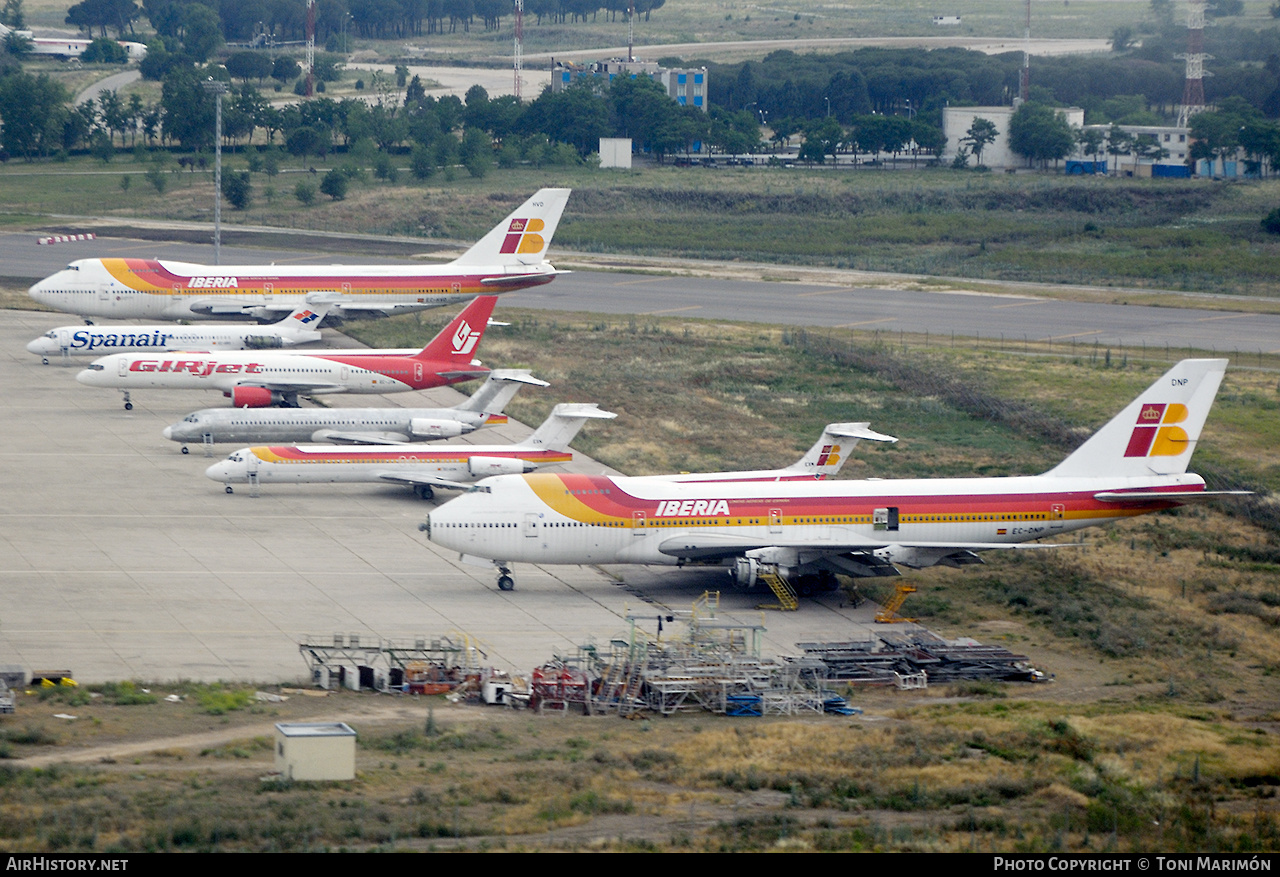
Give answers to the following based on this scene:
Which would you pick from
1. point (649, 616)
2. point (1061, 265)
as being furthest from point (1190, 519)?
point (1061, 265)

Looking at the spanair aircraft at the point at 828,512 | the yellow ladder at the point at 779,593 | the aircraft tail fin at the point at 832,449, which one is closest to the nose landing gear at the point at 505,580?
the spanair aircraft at the point at 828,512

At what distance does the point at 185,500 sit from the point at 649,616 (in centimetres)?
2435

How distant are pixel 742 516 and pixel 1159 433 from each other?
16298mm

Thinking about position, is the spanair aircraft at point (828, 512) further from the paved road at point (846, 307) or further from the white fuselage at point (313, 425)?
the paved road at point (846, 307)

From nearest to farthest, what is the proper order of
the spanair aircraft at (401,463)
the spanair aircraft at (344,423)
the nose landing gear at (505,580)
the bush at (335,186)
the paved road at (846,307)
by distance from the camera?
1. the nose landing gear at (505,580)
2. the spanair aircraft at (401,463)
3. the spanair aircraft at (344,423)
4. the paved road at (846,307)
5. the bush at (335,186)

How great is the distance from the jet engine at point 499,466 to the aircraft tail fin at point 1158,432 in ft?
74.5

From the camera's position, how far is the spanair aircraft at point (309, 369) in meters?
83.6

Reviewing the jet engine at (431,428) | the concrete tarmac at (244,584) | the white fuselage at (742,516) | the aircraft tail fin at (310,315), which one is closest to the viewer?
the concrete tarmac at (244,584)

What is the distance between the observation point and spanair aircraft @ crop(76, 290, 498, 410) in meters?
83.6

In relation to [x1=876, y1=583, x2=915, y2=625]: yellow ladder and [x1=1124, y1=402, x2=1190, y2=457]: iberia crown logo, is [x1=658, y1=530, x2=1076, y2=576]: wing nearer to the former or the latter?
[x1=876, y1=583, x2=915, y2=625]: yellow ladder

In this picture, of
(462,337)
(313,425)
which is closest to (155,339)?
(462,337)

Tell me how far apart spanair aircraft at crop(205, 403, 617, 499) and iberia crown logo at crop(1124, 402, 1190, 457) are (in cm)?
2320

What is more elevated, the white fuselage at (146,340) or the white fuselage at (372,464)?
the white fuselage at (146,340)

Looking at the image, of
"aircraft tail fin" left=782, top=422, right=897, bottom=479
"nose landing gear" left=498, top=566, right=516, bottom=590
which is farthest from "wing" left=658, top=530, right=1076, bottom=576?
"aircraft tail fin" left=782, top=422, right=897, bottom=479
